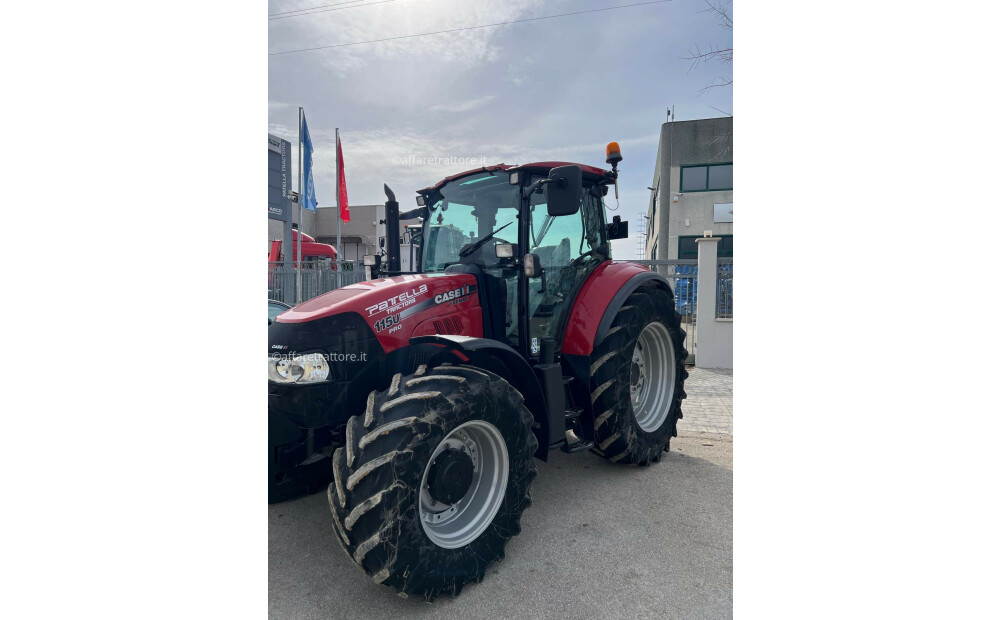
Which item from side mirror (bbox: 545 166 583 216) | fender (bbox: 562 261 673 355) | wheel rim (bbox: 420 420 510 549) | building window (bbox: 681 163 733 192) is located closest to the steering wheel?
fender (bbox: 562 261 673 355)

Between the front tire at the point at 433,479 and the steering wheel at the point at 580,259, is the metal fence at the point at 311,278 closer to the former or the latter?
the steering wheel at the point at 580,259

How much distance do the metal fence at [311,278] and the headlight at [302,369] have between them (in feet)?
24.2

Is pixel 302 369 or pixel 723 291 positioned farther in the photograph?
pixel 723 291

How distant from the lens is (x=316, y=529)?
9.52 ft

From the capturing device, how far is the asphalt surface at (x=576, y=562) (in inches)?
88.1

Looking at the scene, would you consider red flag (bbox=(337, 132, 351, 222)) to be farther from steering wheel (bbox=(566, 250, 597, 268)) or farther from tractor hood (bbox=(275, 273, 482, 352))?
steering wheel (bbox=(566, 250, 597, 268))

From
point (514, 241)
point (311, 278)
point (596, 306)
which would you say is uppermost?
point (514, 241)

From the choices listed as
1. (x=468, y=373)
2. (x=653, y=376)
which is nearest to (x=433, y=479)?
(x=468, y=373)

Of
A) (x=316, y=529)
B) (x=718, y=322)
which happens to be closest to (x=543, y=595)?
(x=316, y=529)

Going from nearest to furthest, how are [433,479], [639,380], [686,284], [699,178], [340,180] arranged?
[433,479] → [639,380] → [699,178] → [340,180] → [686,284]

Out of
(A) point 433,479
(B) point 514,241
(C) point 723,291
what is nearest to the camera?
(A) point 433,479

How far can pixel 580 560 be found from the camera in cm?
259

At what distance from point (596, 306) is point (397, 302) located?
1.50 meters

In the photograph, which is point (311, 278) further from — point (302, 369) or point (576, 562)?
point (576, 562)
